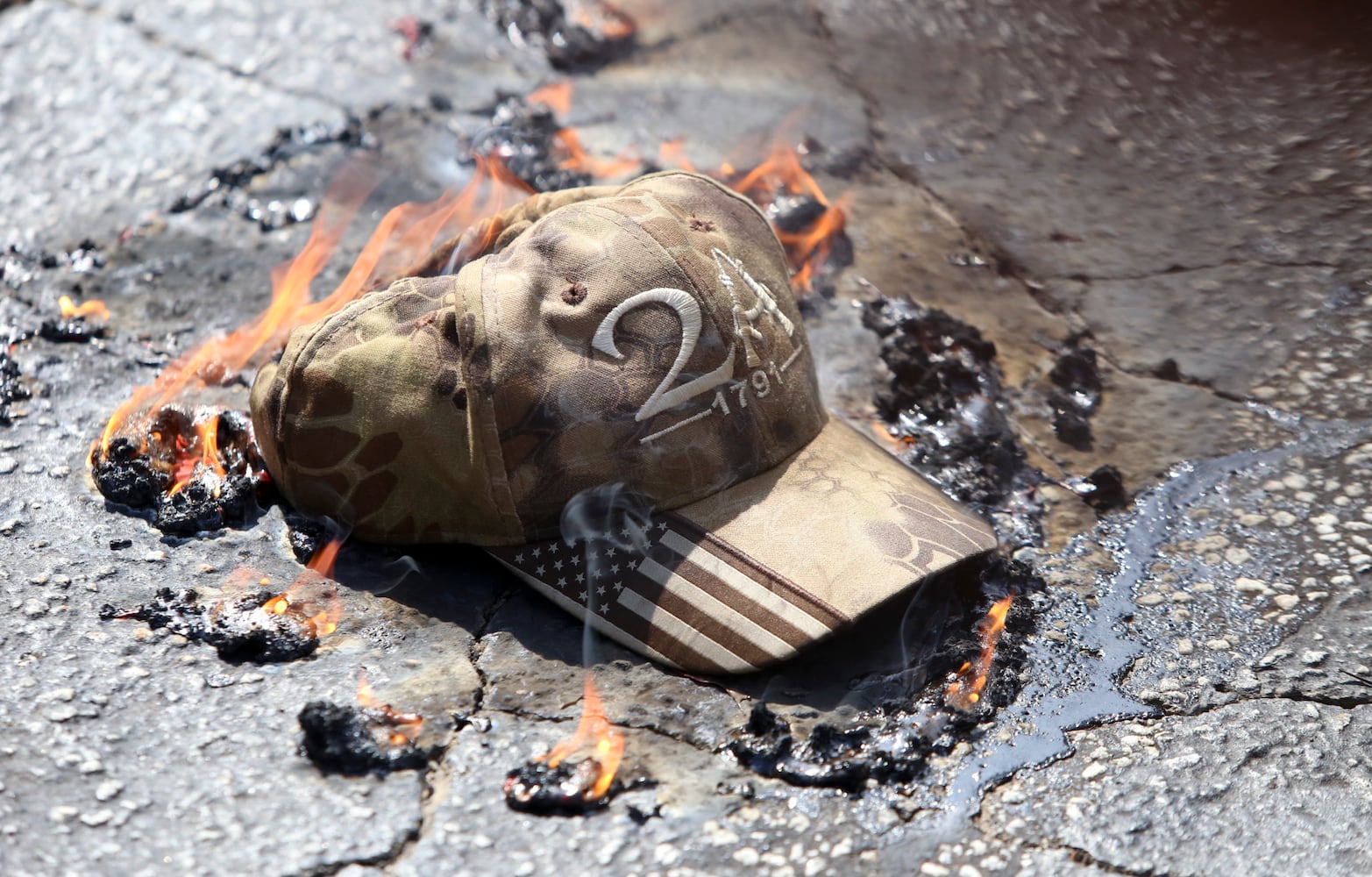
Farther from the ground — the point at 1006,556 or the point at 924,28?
the point at 924,28

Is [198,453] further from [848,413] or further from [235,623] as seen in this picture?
[848,413]

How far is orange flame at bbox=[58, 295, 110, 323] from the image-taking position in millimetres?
3547

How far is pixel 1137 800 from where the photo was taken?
7.42 feet

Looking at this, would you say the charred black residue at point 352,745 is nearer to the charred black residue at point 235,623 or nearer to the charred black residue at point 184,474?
the charred black residue at point 235,623

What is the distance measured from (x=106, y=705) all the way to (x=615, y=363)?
3.90ft

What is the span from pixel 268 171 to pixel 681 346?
2401 millimetres

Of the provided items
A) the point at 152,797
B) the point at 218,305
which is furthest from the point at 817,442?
the point at 218,305

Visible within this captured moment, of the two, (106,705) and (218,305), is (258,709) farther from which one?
(218,305)

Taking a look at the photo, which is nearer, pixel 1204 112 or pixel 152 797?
pixel 152 797

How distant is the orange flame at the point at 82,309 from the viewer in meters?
3.55

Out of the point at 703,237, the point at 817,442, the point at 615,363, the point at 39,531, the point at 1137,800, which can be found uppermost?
the point at 703,237

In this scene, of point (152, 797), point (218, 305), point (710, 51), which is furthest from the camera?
point (710, 51)

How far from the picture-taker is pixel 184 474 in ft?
9.57

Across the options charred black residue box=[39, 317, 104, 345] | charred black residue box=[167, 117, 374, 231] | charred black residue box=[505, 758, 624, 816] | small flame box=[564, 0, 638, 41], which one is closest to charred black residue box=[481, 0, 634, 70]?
small flame box=[564, 0, 638, 41]
